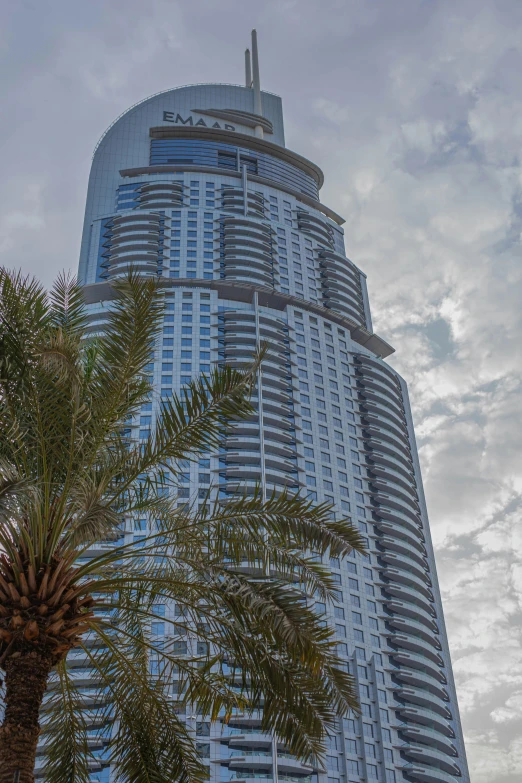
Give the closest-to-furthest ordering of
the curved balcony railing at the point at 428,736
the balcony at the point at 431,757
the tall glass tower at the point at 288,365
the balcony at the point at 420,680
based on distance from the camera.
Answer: the balcony at the point at 431,757, the curved balcony railing at the point at 428,736, the tall glass tower at the point at 288,365, the balcony at the point at 420,680

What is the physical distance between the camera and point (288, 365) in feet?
326

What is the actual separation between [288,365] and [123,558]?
276ft

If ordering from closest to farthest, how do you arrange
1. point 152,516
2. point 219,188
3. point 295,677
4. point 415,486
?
point 295,677, point 152,516, point 415,486, point 219,188

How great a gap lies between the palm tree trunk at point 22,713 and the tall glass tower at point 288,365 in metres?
54.5

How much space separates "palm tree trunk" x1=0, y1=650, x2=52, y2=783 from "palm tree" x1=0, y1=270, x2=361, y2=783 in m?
0.03

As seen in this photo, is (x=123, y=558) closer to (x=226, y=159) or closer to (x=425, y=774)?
(x=425, y=774)

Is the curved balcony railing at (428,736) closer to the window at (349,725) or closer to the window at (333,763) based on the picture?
the window at (349,725)

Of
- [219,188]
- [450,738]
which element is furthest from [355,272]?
[450,738]

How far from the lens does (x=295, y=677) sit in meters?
14.3

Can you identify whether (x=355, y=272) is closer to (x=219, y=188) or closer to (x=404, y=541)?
(x=219, y=188)

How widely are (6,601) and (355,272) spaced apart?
109 m

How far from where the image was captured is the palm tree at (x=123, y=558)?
1345 cm

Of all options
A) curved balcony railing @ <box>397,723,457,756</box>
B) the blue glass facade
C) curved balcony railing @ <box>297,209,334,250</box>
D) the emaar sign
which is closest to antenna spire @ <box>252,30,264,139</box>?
the emaar sign

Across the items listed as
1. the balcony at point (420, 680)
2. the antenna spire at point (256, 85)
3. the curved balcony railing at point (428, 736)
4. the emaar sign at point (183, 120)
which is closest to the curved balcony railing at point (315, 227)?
the antenna spire at point (256, 85)
